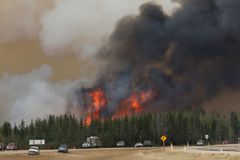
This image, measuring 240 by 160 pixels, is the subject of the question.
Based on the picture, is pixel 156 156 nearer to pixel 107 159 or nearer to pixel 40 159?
pixel 107 159

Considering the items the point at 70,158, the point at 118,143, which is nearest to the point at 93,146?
the point at 118,143

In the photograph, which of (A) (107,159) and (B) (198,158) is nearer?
(B) (198,158)

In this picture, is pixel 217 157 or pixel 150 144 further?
pixel 150 144

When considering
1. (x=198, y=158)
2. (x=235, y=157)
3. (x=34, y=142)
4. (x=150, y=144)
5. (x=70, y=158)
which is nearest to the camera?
(x=235, y=157)

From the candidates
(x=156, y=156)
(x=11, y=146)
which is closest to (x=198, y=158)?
(x=156, y=156)

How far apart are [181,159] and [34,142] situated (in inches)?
3715

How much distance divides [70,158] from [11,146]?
50407 mm

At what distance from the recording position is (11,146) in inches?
6358

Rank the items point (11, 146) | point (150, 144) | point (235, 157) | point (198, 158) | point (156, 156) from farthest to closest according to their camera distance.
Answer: point (150, 144) → point (11, 146) → point (156, 156) → point (198, 158) → point (235, 157)

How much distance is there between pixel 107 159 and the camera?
359 feet

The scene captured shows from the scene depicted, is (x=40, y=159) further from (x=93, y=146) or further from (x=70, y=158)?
(x=93, y=146)

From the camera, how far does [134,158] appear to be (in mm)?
106938

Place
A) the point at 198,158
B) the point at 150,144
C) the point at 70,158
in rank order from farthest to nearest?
the point at 150,144 < the point at 70,158 < the point at 198,158


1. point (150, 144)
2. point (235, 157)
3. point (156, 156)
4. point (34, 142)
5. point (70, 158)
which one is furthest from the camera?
point (150, 144)
